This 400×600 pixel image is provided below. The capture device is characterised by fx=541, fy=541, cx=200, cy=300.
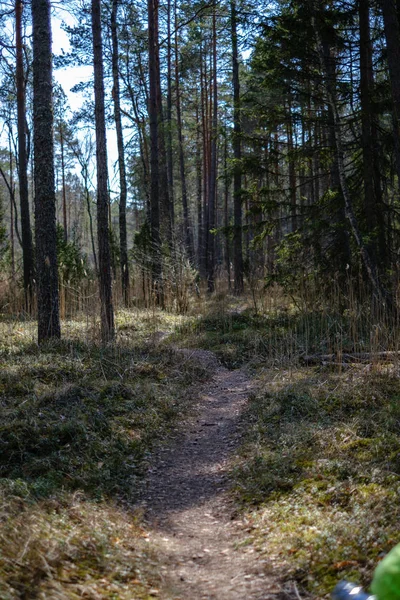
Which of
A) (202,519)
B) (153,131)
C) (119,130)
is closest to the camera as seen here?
(202,519)

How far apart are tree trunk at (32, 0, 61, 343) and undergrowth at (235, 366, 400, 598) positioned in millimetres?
3597

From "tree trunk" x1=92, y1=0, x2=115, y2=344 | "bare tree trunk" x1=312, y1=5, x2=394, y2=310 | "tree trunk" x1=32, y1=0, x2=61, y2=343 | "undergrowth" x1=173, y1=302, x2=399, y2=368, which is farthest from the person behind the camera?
"tree trunk" x1=92, y1=0, x2=115, y2=344

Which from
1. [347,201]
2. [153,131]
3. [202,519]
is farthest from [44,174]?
[153,131]

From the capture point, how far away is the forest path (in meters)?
2.89

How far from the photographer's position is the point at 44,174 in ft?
26.2

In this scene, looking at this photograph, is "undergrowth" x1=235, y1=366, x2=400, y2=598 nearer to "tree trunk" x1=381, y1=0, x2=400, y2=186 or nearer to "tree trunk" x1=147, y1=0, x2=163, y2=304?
"tree trunk" x1=381, y1=0, x2=400, y2=186

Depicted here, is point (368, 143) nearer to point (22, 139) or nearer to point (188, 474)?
point (188, 474)

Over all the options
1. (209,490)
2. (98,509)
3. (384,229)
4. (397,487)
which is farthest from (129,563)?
(384,229)

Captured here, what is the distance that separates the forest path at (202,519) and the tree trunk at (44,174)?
3.04 meters

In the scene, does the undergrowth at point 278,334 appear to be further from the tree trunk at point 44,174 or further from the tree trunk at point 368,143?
the tree trunk at point 44,174

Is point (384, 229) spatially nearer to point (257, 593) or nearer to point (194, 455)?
point (194, 455)

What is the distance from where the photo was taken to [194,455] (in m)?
5.14

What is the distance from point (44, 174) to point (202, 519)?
5834 millimetres

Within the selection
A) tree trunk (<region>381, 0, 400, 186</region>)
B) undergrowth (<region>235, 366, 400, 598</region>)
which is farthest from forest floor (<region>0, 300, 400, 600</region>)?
tree trunk (<region>381, 0, 400, 186</region>)
